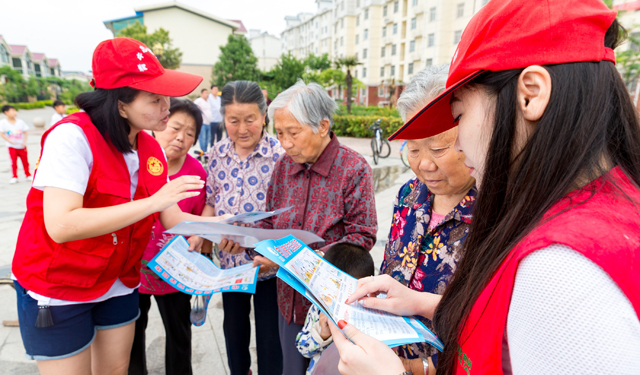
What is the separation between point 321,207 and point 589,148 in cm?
131

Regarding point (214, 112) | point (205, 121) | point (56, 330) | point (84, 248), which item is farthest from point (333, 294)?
point (214, 112)

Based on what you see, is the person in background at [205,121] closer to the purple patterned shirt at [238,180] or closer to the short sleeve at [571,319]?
the purple patterned shirt at [238,180]

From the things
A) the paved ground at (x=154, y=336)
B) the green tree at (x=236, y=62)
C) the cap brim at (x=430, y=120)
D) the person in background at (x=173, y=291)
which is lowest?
the paved ground at (x=154, y=336)

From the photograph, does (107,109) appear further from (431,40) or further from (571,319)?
(431,40)

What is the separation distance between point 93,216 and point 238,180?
3.22 ft

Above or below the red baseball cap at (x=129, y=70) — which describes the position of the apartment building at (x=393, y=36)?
above

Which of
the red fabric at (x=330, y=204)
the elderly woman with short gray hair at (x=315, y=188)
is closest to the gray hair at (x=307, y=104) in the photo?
A: the elderly woman with short gray hair at (x=315, y=188)

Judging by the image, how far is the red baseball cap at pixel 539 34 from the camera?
55 cm

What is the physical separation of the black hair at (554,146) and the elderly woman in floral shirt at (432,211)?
53 centimetres

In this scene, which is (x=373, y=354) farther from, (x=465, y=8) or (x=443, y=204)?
(x=465, y=8)

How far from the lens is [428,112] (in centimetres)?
84

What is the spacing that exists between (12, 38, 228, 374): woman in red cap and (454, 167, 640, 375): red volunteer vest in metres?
1.14

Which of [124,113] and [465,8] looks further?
[465,8]


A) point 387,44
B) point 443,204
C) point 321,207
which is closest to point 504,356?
point 443,204
